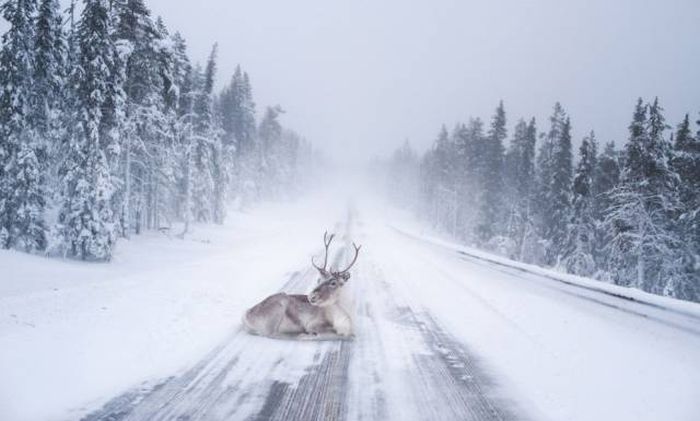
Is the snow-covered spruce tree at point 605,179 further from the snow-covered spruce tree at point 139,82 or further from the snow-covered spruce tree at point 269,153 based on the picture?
the snow-covered spruce tree at point 269,153

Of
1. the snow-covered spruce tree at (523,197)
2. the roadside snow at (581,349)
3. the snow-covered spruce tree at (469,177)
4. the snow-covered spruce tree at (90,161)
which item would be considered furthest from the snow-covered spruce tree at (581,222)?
the snow-covered spruce tree at (90,161)

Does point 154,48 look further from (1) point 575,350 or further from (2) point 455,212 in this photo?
(2) point 455,212

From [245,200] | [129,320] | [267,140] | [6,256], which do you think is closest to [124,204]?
[6,256]

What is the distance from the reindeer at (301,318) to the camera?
24.3ft

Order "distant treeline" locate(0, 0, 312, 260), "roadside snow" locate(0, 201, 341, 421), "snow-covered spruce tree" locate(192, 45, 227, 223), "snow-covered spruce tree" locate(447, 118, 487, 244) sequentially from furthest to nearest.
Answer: "snow-covered spruce tree" locate(447, 118, 487, 244) → "snow-covered spruce tree" locate(192, 45, 227, 223) → "distant treeline" locate(0, 0, 312, 260) → "roadside snow" locate(0, 201, 341, 421)

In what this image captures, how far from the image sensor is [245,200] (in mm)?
68000

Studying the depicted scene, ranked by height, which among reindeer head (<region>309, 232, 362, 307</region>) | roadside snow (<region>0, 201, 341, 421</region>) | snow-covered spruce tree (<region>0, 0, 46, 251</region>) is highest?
snow-covered spruce tree (<region>0, 0, 46, 251</region>)

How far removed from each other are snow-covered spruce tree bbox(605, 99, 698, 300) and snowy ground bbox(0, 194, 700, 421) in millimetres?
19309

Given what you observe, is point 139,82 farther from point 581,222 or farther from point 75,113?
point 581,222

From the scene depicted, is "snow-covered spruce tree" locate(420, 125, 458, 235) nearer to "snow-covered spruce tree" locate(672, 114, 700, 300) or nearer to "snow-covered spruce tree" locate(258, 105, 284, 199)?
"snow-covered spruce tree" locate(258, 105, 284, 199)

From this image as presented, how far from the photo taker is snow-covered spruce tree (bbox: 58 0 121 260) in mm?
17797

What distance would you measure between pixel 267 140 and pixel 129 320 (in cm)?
7274

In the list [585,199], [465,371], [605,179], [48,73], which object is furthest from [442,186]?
[465,371]

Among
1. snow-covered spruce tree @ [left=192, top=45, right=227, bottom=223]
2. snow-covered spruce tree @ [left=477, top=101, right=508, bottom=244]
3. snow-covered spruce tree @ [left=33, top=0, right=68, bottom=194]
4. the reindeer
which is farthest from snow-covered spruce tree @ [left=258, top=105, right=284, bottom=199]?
the reindeer
